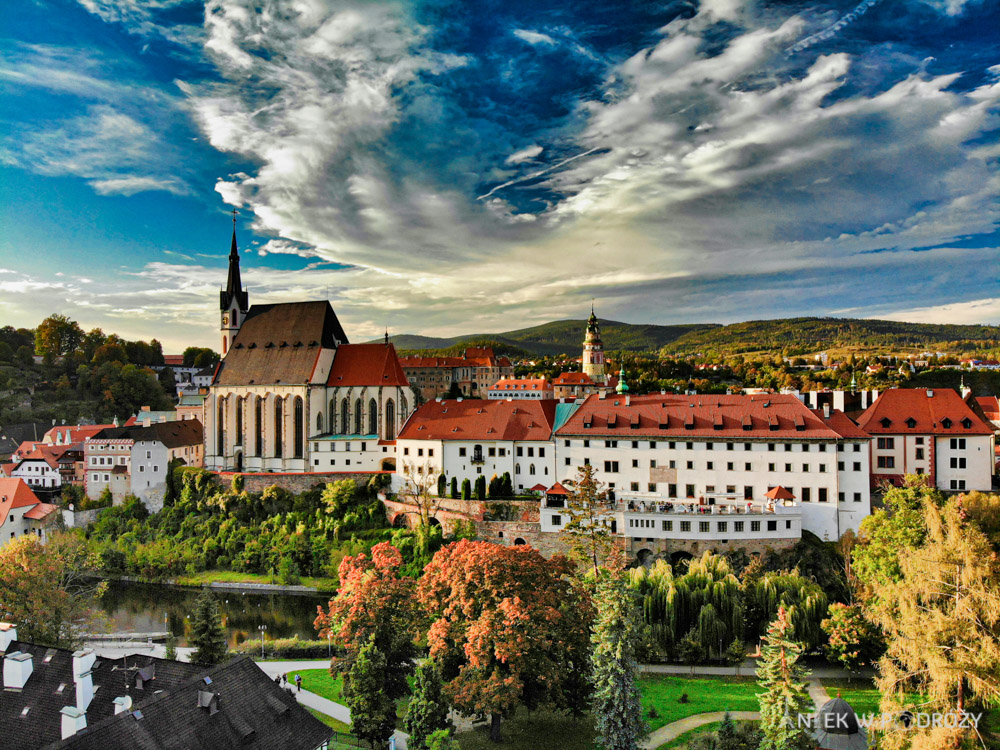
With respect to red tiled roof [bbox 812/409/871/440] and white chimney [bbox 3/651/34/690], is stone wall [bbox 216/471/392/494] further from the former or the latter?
white chimney [bbox 3/651/34/690]

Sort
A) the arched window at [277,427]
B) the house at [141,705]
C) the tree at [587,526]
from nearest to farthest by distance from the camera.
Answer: the house at [141,705] < the tree at [587,526] < the arched window at [277,427]

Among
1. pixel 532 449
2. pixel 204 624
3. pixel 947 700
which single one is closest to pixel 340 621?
pixel 204 624

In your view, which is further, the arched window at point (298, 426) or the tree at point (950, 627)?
the arched window at point (298, 426)

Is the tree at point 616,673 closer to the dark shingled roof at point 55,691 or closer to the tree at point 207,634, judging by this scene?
the dark shingled roof at point 55,691

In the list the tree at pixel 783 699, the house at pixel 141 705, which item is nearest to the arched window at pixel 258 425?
the house at pixel 141 705

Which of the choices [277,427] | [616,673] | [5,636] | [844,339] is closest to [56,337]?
[277,427]

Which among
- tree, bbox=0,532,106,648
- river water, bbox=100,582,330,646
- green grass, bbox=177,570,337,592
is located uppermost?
tree, bbox=0,532,106,648

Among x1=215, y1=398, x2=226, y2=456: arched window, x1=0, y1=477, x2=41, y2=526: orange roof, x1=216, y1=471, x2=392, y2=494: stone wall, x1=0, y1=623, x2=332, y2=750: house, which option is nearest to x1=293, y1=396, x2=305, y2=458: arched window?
x1=216, y1=471, x2=392, y2=494: stone wall
